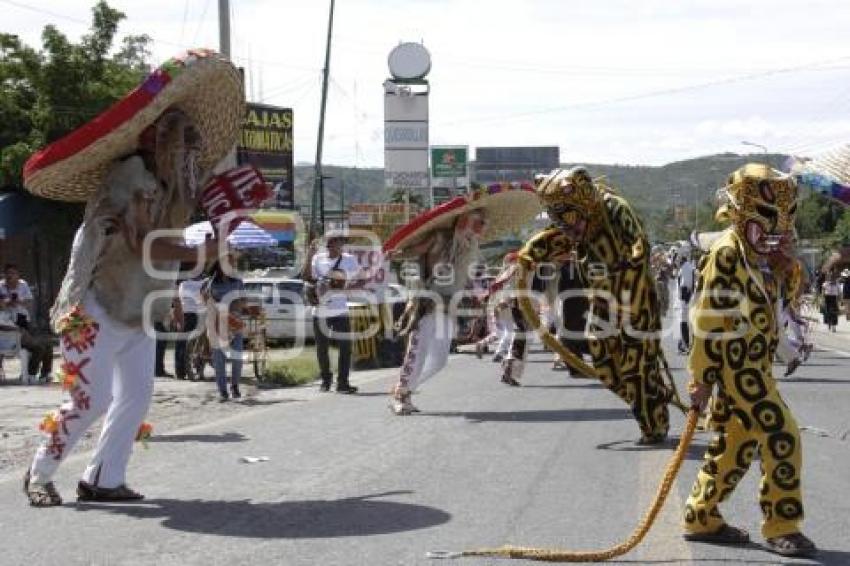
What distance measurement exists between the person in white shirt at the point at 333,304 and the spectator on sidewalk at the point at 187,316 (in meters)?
1.76

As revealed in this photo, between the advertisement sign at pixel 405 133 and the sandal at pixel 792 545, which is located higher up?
the advertisement sign at pixel 405 133

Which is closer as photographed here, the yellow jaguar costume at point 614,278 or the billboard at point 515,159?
the yellow jaguar costume at point 614,278

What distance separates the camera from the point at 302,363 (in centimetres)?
1911

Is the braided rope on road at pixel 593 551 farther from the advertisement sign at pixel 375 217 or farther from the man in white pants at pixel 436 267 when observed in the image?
the advertisement sign at pixel 375 217

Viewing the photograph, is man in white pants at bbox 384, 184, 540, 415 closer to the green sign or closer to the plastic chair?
the plastic chair

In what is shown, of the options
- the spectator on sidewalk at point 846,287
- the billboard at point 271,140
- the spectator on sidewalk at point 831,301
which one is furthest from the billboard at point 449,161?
the spectator on sidewalk at point 831,301

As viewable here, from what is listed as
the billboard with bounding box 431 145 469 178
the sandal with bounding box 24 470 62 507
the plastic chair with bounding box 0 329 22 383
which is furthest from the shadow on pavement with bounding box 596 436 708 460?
the billboard with bounding box 431 145 469 178

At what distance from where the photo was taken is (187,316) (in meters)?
17.5

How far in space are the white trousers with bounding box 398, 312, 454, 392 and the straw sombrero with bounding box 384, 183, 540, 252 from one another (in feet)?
2.57

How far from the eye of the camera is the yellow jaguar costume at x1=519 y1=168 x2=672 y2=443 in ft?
28.9

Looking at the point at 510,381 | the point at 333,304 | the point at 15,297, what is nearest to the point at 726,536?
the point at 510,381

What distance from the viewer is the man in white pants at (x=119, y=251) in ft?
21.6

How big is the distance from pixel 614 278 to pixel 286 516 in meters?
3.27

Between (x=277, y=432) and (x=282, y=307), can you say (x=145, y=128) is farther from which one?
(x=282, y=307)
